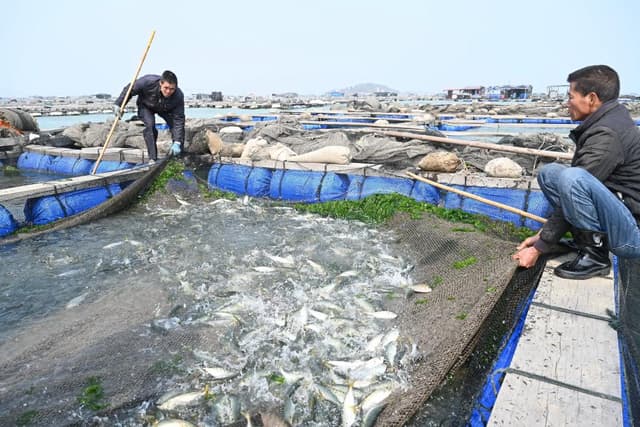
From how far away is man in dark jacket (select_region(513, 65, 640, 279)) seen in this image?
3486 millimetres

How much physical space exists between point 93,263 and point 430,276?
187 inches

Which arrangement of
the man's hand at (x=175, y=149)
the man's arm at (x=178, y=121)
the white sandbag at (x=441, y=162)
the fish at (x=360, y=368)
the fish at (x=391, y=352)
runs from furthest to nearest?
the man's arm at (x=178, y=121) → the man's hand at (x=175, y=149) → the white sandbag at (x=441, y=162) → the fish at (x=391, y=352) → the fish at (x=360, y=368)

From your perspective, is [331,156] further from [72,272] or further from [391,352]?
[391,352]

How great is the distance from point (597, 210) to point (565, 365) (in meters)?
1.56

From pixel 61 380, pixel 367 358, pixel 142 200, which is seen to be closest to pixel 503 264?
pixel 367 358

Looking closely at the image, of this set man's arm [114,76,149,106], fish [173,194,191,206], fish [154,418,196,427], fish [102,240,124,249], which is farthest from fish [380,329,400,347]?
man's arm [114,76,149,106]

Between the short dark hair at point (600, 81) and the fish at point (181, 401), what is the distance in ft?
14.3

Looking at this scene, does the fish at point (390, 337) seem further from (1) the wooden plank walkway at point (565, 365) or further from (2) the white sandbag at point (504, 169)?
(2) the white sandbag at point (504, 169)

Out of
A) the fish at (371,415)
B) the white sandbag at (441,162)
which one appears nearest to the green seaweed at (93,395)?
the fish at (371,415)

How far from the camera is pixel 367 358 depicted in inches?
143

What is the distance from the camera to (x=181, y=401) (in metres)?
3.14

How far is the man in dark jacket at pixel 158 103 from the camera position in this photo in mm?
8750

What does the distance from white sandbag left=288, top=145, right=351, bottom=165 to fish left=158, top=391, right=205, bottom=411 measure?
6543 mm

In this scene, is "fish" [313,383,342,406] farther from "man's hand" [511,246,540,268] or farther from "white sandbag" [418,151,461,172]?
"white sandbag" [418,151,461,172]
